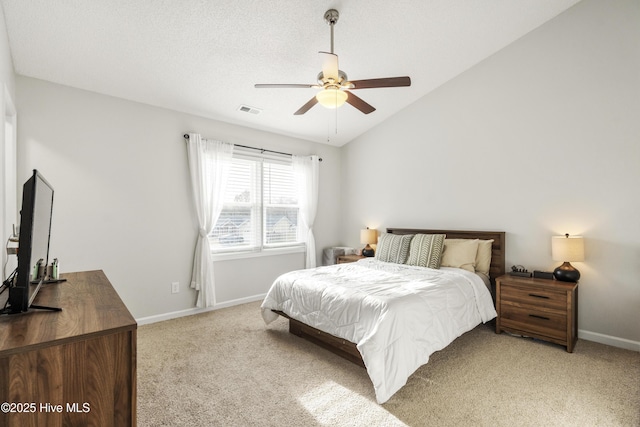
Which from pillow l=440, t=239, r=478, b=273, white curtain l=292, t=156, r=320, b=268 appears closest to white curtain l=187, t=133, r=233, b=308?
white curtain l=292, t=156, r=320, b=268

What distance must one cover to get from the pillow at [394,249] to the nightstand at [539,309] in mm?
1086

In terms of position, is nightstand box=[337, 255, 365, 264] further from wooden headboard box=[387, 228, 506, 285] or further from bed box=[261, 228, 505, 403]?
wooden headboard box=[387, 228, 506, 285]

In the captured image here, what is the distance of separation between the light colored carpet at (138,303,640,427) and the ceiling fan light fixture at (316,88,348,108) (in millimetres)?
2190

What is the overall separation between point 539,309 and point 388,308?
181 centimetres

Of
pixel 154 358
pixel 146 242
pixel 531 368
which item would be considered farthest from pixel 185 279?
pixel 531 368

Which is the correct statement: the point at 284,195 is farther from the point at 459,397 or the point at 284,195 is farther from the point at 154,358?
the point at 459,397

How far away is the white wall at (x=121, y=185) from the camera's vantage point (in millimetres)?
2916

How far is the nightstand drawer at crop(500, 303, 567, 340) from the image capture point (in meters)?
2.77

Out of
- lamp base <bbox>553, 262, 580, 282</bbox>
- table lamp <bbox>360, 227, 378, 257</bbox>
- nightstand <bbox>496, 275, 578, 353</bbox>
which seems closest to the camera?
nightstand <bbox>496, 275, 578, 353</bbox>

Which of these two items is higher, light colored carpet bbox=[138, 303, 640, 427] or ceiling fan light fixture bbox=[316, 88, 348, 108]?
ceiling fan light fixture bbox=[316, 88, 348, 108]

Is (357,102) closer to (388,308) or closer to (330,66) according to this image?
(330,66)

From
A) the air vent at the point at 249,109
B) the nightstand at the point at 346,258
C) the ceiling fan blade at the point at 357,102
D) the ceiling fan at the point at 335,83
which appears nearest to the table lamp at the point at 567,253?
the ceiling fan at the point at 335,83

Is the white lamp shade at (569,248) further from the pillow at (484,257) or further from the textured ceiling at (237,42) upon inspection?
the textured ceiling at (237,42)

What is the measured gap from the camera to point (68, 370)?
102 centimetres
